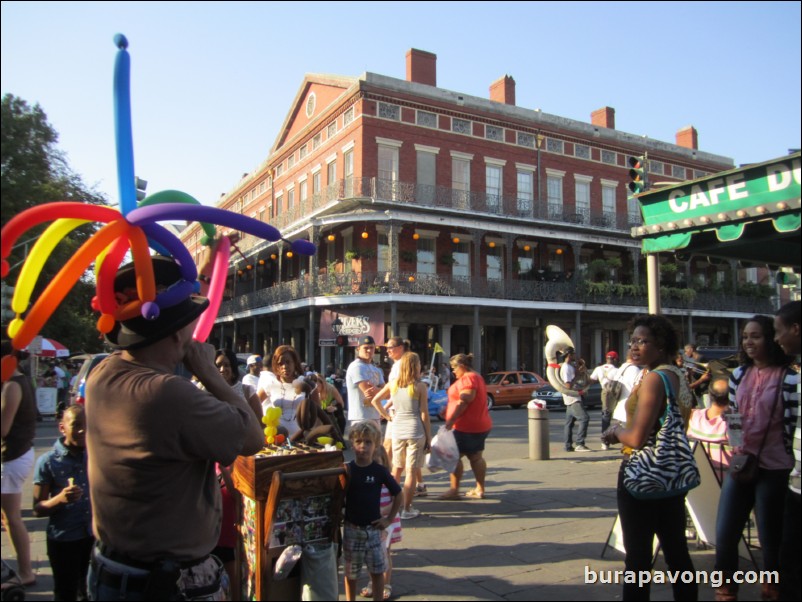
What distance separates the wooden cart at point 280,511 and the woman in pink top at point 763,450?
244 centimetres

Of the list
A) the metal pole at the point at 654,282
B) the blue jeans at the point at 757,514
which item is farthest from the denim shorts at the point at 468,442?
the blue jeans at the point at 757,514

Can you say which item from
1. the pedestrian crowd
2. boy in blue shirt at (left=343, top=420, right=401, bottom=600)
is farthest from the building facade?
boy in blue shirt at (left=343, top=420, right=401, bottom=600)

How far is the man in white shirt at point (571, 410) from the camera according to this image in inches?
405

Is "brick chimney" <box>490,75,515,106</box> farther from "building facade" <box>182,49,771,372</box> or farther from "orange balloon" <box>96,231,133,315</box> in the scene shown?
"orange balloon" <box>96,231,133,315</box>

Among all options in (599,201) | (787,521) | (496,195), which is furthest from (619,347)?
(787,521)

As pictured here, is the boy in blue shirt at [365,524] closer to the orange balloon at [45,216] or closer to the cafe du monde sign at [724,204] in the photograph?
the orange balloon at [45,216]

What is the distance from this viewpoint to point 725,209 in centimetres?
428

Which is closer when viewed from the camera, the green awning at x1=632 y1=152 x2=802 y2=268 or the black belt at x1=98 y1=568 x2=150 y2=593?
the black belt at x1=98 y1=568 x2=150 y2=593

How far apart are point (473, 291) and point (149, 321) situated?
2372 centimetres

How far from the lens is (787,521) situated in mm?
3549

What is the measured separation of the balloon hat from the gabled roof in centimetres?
2399

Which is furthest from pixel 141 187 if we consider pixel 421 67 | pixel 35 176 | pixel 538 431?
pixel 421 67

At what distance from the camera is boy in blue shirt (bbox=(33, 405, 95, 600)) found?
11.7ft

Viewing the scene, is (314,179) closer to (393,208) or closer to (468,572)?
(393,208)
